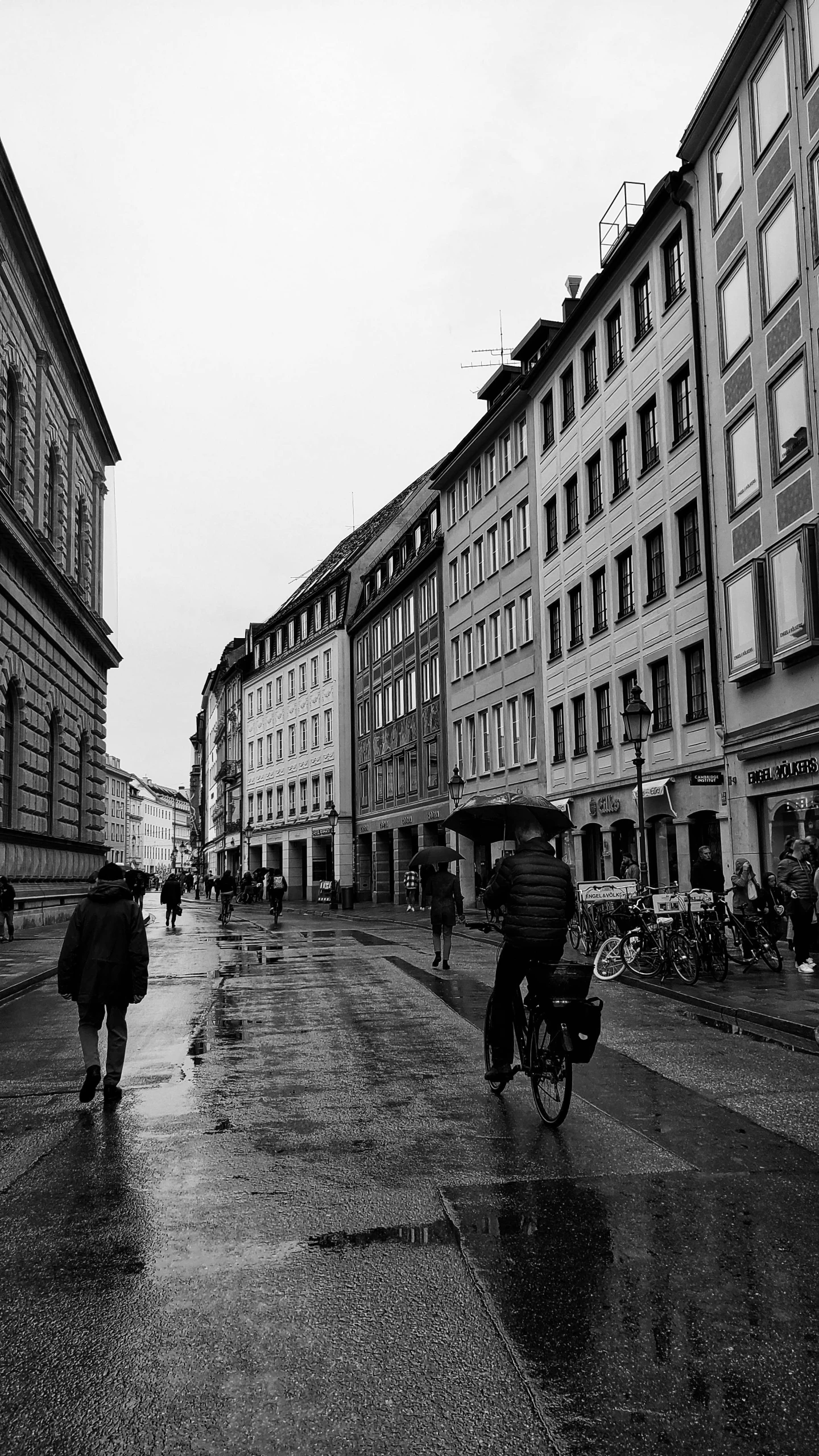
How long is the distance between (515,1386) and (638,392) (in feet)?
92.9

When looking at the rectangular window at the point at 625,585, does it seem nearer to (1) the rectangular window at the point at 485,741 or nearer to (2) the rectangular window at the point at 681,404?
(2) the rectangular window at the point at 681,404

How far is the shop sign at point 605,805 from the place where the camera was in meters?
30.9

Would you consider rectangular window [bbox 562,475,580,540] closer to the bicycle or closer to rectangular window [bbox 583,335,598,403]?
rectangular window [bbox 583,335,598,403]

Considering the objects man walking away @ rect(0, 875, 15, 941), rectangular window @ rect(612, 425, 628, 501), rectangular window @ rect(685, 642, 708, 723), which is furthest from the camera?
rectangular window @ rect(612, 425, 628, 501)

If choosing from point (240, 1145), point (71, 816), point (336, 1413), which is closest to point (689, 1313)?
point (336, 1413)

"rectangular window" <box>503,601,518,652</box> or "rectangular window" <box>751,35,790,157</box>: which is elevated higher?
"rectangular window" <box>751,35,790,157</box>

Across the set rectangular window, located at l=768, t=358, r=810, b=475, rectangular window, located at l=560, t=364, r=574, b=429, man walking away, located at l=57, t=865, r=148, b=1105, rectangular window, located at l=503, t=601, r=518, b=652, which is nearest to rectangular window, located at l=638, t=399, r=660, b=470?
rectangular window, located at l=560, t=364, r=574, b=429

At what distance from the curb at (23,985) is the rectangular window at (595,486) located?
63.0ft

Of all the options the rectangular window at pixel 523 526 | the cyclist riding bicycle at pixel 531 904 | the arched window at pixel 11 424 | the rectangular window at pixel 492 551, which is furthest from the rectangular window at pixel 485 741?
the cyclist riding bicycle at pixel 531 904

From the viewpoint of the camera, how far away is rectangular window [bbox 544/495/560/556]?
36.5m

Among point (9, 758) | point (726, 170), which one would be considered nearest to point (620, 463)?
point (726, 170)

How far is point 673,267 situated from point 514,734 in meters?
16.6

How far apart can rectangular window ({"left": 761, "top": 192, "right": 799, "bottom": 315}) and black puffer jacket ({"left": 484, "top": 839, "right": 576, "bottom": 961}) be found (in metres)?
17.3

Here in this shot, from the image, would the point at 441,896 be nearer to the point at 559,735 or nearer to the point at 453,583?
the point at 559,735
